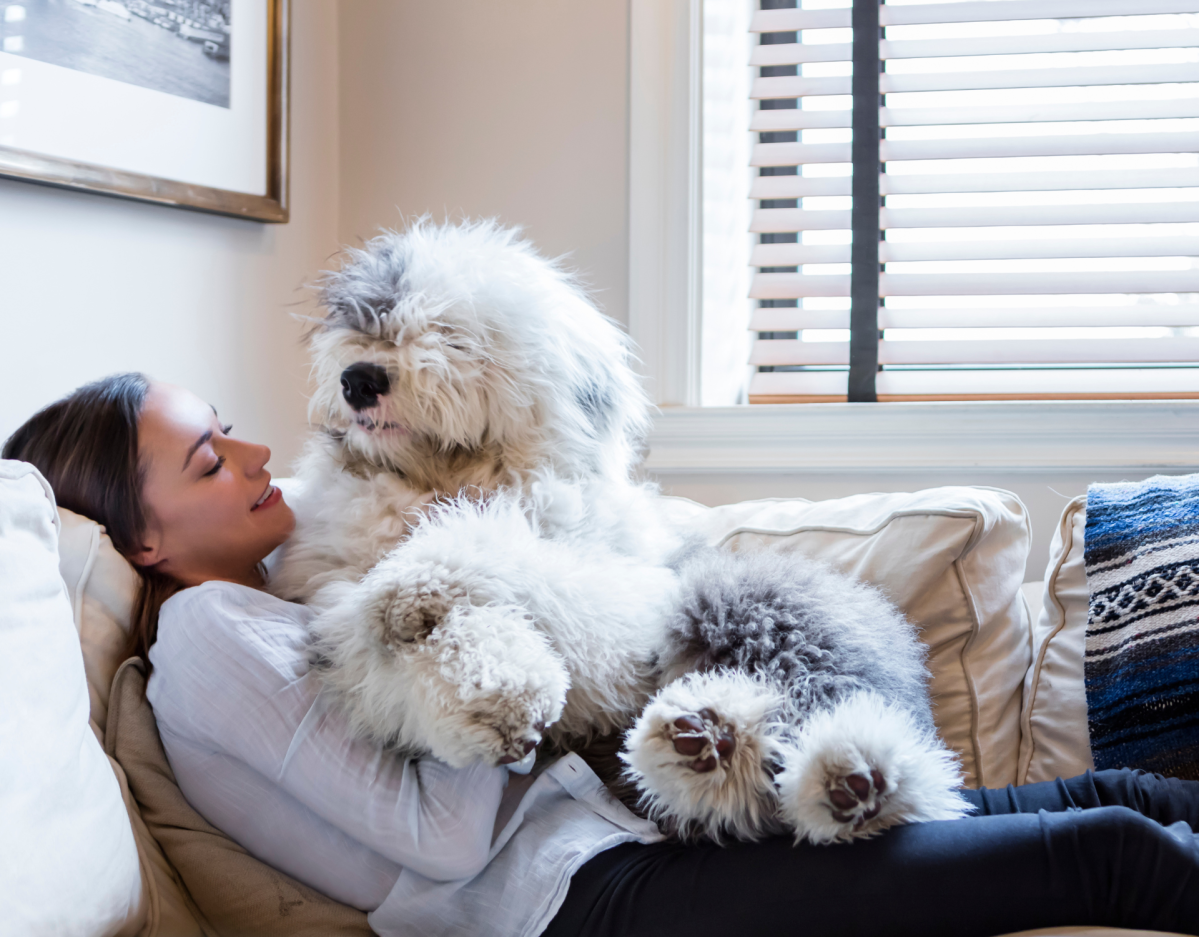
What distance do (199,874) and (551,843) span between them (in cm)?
41

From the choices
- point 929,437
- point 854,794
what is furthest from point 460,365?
point 929,437

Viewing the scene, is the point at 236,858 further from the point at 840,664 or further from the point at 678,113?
the point at 678,113

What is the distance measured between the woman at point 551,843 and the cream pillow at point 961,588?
0.71 feet

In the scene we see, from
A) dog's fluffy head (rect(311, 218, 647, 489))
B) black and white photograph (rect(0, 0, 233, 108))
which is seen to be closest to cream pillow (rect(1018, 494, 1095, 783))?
dog's fluffy head (rect(311, 218, 647, 489))

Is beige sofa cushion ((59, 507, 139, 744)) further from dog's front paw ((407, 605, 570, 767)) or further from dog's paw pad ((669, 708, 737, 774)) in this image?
dog's paw pad ((669, 708, 737, 774))

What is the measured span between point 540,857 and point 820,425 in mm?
A: 1309

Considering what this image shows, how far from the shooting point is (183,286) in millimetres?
1902

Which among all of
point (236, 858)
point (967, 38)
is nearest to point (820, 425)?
point (967, 38)

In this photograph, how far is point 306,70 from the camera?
2227mm

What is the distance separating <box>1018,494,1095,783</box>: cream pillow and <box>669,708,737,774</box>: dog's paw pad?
69 centimetres

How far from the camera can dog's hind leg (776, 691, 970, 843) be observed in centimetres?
90

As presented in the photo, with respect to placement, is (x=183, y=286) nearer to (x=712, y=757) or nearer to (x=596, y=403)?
(x=596, y=403)

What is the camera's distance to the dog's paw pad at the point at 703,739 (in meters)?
0.92

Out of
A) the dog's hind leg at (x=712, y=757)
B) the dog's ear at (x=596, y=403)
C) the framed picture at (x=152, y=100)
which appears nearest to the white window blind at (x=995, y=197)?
the dog's ear at (x=596, y=403)
